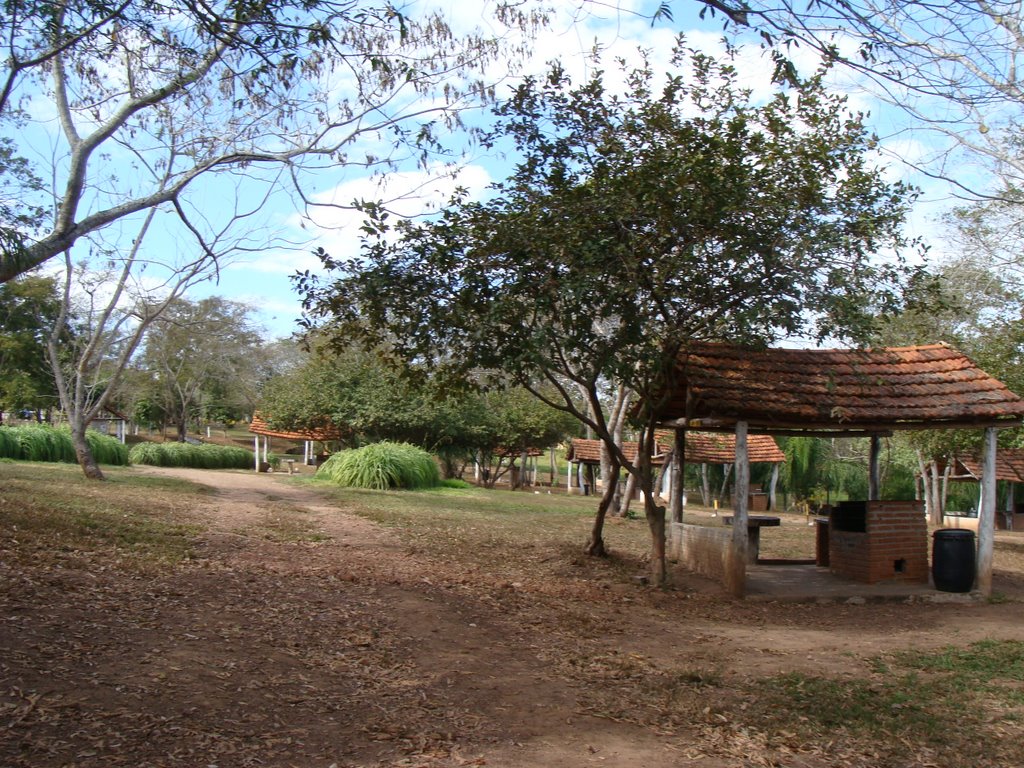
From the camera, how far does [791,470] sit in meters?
39.7

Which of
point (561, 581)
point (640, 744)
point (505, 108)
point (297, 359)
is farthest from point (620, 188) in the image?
point (297, 359)

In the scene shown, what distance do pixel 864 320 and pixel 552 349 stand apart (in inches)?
132

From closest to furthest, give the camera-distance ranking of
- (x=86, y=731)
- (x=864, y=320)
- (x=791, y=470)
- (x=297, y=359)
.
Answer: (x=86, y=731) < (x=864, y=320) < (x=791, y=470) < (x=297, y=359)

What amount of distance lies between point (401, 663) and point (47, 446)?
2376 centimetres

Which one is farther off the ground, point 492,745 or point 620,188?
point 620,188

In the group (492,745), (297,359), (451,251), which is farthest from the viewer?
(297,359)

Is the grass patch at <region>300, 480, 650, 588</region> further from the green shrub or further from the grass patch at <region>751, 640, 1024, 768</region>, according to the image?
the green shrub

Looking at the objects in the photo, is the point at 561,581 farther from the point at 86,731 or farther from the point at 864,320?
the point at 86,731

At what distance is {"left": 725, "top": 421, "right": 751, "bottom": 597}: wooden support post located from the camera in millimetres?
11328

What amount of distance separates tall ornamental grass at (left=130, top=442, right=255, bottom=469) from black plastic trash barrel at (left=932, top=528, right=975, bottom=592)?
93.5 feet

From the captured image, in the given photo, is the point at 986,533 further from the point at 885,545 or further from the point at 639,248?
the point at 639,248

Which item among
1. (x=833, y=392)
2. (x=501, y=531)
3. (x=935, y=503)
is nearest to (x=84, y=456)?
(x=501, y=531)

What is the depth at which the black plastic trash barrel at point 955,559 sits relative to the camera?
12.2 m

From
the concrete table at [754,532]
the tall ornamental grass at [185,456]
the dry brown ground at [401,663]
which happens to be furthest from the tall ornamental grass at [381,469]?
the dry brown ground at [401,663]
